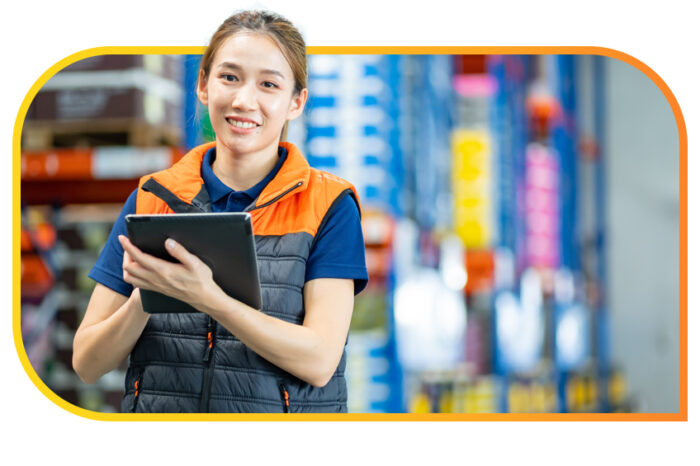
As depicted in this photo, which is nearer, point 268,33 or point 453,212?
point 268,33

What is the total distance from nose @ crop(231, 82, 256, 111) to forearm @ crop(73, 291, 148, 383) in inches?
14.4

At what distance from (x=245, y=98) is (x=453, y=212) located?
3.27 meters

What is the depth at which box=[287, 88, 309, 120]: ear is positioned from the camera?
1.50 meters

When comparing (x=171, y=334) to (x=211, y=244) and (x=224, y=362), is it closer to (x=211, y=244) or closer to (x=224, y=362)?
(x=224, y=362)

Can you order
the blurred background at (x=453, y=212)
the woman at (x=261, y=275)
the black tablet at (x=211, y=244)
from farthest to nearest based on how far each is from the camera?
the blurred background at (x=453, y=212)
the woman at (x=261, y=275)
the black tablet at (x=211, y=244)

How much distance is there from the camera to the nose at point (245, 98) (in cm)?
144

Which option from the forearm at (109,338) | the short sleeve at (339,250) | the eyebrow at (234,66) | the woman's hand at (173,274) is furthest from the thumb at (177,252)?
the eyebrow at (234,66)

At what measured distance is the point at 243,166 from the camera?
1.51 m

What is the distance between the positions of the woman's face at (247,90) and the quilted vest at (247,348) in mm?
99

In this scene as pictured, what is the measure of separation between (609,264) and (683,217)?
23.0 ft

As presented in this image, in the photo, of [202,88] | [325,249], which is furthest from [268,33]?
[325,249]

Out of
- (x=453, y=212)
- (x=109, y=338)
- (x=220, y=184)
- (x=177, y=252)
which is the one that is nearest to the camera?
(x=177, y=252)

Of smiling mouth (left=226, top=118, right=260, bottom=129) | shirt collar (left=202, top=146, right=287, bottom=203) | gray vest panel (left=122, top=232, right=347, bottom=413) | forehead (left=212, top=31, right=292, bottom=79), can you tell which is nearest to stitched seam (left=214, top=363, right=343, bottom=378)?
gray vest panel (left=122, top=232, right=347, bottom=413)

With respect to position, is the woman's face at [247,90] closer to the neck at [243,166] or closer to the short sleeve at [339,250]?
the neck at [243,166]
